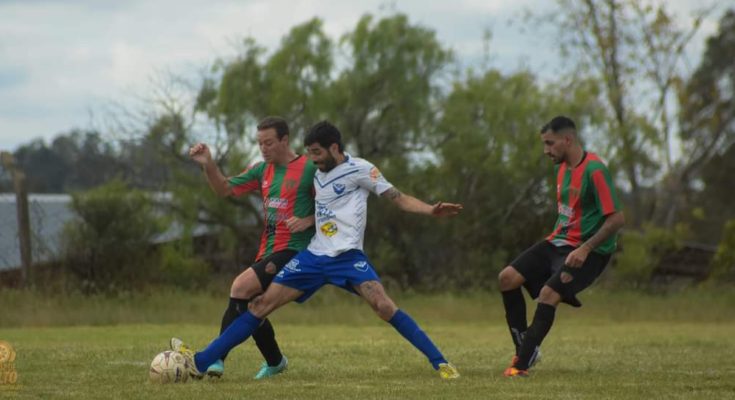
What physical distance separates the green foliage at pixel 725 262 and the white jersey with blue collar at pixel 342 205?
2052 cm

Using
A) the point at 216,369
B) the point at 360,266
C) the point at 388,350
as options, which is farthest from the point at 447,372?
the point at 388,350

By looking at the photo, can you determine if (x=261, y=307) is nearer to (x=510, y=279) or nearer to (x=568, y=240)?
(x=510, y=279)

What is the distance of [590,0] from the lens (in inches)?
1471

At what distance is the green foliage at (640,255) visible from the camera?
27906 millimetres

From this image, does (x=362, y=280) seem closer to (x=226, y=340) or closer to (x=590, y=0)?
(x=226, y=340)

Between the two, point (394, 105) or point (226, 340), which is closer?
point (226, 340)

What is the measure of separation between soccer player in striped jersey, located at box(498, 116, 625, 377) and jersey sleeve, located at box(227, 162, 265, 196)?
226cm

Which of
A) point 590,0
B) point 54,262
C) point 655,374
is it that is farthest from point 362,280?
point 590,0

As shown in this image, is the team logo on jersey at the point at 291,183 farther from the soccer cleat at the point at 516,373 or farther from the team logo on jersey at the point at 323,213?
the soccer cleat at the point at 516,373

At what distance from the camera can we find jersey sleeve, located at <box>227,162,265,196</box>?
10.1 metres

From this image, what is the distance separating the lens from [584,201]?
33.4 ft

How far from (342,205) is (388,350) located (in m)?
3.98

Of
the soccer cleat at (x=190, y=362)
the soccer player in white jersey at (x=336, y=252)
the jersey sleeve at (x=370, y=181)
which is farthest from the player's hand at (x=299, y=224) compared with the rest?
the soccer cleat at (x=190, y=362)

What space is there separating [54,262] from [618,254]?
13230 mm
